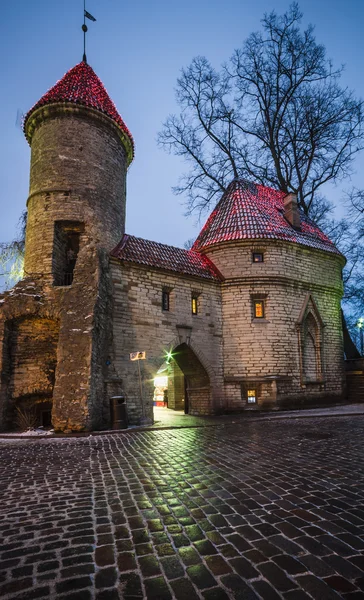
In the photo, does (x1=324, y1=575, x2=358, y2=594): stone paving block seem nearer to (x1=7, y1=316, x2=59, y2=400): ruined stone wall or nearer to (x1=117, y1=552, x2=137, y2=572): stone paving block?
(x1=117, y1=552, x2=137, y2=572): stone paving block

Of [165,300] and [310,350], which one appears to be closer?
[165,300]

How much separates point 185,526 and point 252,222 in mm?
15844

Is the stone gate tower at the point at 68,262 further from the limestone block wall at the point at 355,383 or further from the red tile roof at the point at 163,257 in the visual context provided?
the limestone block wall at the point at 355,383

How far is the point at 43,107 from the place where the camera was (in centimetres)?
1488

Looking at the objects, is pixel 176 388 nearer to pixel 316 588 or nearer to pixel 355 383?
pixel 355 383

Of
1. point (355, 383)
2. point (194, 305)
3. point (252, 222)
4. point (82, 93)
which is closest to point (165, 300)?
point (194, 305)

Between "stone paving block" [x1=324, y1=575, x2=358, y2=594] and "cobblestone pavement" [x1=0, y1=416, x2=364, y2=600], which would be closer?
"stone paving block" [x1=324, y1=575, x2=358, y2=594]

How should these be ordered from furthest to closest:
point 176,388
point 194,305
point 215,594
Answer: point 176,388 < point 194,305 < point 215,594

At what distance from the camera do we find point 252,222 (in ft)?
57.4

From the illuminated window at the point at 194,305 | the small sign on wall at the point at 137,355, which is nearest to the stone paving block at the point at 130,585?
the small sign on wall at the point at 137,355

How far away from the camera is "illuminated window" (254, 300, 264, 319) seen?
16.9 m

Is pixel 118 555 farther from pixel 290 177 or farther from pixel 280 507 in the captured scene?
pixel 290 177

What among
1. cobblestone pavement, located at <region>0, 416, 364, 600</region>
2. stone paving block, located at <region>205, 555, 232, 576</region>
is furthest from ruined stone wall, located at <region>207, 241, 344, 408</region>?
stone paving block, located at <region>205, 555, 232, 576</region>

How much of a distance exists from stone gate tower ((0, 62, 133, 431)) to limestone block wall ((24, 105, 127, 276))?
1.7 inches
